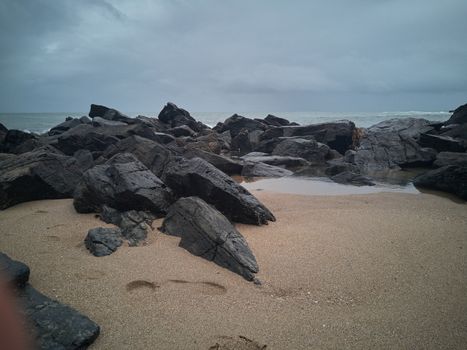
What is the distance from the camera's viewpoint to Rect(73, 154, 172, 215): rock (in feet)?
21.6

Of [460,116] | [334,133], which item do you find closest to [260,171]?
[334,133]

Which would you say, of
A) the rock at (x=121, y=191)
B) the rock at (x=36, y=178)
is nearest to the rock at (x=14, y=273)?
the rock at (x=121, y=191)

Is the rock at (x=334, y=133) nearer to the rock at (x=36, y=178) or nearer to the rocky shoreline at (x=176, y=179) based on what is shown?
the rocky shoreline at (x=176, y=179)

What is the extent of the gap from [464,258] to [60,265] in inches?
235

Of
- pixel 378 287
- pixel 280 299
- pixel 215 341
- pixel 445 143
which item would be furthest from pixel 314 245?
pixel 445 143

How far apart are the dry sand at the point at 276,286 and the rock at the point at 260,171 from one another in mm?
6841

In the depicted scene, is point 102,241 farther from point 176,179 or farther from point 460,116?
point 460,116

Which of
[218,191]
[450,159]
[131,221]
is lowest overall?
[131,221]

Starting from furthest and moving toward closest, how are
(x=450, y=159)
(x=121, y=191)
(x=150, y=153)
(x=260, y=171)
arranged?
(x=450, y=159)
(x=260, y=171)
(x=150, y=153)
(x=121, y=191)

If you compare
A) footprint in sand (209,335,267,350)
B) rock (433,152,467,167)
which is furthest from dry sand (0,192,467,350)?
rock (433,152,467,167)

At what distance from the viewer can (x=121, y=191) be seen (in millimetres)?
6535

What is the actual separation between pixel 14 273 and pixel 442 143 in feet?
63.0

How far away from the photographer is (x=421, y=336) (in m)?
3.47

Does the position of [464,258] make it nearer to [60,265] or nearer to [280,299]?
[280,299]
